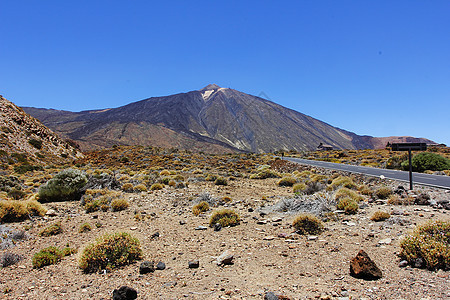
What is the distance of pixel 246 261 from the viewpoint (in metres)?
5.29

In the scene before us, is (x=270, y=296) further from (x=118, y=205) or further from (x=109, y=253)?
(x=118, y=205)

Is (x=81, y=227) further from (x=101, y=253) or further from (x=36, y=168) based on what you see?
(x=36, y=168)

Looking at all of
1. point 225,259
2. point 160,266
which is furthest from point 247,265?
point 160,266

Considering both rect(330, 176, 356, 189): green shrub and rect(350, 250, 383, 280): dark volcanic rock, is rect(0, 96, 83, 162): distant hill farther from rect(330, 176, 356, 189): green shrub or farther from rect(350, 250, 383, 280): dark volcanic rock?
rect(350, 250, 383, 280): dark volcanic rock

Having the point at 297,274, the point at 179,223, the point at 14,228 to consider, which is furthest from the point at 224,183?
the point at 297,274

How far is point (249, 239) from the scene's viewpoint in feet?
21.6

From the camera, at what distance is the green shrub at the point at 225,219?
7.86 m

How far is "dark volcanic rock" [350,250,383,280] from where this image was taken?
412cm

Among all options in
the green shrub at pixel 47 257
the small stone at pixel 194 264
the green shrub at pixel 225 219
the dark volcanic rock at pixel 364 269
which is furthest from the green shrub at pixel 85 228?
the dark volcanic rock at pixel 364 269

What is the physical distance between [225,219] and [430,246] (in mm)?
5050

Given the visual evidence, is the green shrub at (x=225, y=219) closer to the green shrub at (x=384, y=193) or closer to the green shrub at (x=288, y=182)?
the green shrub at (x=384, y=193)

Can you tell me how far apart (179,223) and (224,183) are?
27.4 feet

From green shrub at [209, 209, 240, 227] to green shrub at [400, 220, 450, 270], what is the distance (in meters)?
4.42

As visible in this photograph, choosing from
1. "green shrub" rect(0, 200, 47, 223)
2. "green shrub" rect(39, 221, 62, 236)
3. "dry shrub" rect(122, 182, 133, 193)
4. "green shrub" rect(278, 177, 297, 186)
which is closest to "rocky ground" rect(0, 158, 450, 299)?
"green shrub" rect(39, 221, 62, 236)
